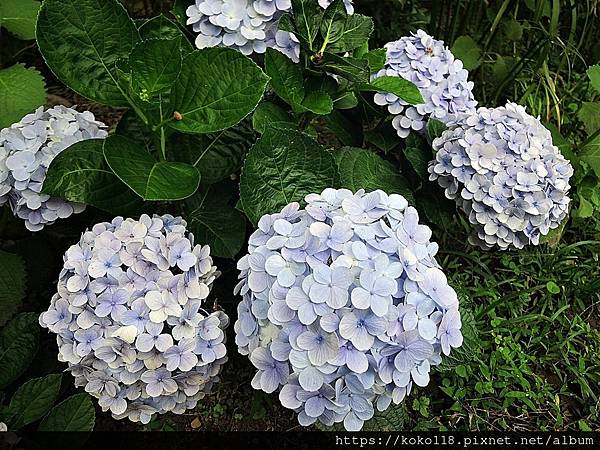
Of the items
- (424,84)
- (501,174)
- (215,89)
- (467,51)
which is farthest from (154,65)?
(467,51)

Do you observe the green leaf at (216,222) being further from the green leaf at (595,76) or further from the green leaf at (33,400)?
the green leaf at (595,76)

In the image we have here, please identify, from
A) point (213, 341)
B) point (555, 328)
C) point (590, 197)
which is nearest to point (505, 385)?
point (555, 328)

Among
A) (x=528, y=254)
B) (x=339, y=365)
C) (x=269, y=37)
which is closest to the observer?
(x=339, y=365)

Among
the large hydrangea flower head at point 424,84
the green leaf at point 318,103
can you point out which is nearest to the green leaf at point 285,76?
the green leaf at point 318,103

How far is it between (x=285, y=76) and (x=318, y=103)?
99 mm

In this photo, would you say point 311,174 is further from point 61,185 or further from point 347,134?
point 61,185

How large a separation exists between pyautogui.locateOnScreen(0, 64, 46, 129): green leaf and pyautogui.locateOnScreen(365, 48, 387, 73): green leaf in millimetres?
800

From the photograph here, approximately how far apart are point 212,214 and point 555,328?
1.12m

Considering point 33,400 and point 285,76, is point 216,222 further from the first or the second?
point 33,400

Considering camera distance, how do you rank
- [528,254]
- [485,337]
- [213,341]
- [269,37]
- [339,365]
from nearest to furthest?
[339,365] < [213,341] < [269,37] < [485,337] < [528,254]

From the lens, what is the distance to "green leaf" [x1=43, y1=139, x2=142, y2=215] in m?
1.28

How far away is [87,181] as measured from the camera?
1.32 metres

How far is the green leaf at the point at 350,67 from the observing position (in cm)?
131

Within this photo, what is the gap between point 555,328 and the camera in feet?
6.31
